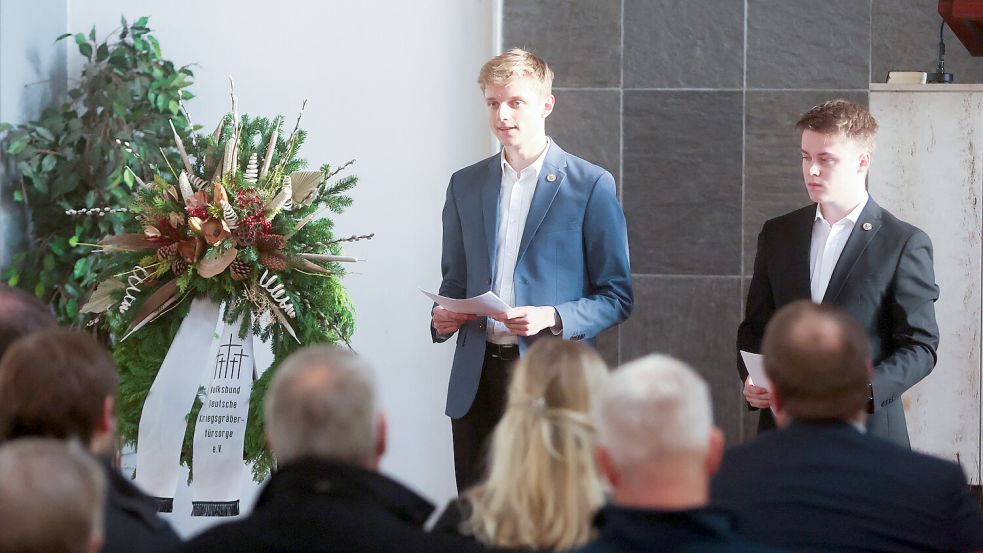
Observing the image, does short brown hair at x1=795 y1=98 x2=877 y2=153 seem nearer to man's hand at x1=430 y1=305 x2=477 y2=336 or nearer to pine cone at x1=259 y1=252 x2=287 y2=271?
man's hand at x1=430 y1=305 x2=477 y2=336

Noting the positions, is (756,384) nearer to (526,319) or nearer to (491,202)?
(526,319)

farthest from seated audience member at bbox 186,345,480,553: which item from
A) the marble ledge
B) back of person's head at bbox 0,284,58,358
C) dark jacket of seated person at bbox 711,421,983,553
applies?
the marble ledge

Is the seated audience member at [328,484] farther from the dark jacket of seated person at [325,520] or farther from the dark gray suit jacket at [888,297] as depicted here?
the dark gray suit jacket at [888,297]

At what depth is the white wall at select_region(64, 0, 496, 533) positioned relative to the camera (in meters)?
4.75

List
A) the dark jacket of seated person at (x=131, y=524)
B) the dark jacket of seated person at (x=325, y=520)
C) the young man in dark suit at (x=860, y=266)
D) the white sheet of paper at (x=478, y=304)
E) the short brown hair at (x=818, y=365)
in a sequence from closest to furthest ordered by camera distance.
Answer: the dark jacket of seated person at (x=325, y=520)
the dark jacket of seated person at (x=131, y=524)
the short brown hair at (x=818, y=365)
the white sheet of paper at (x=478, y=304)
the young man in dark suit at (x=860, y=266)

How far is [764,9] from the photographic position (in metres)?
4.44

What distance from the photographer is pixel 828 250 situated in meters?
3.45

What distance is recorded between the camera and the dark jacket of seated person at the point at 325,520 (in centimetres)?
170

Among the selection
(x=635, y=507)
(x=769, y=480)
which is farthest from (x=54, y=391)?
(x=769, y=480)

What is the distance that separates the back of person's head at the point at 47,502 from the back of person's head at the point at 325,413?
355 millimetres

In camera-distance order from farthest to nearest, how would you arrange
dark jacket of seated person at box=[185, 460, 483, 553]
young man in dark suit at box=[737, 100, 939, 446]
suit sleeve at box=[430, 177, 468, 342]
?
suit sleeve at box=[430, 177, 468, 342], young man in dark suit at box=[737, 100, 939, 446], dark jacket of seated person at box=[185, 460, 483, 553]

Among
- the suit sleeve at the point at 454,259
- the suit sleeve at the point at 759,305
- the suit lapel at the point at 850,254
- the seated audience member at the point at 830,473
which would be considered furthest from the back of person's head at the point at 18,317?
the suit lapel at the point at 850,254

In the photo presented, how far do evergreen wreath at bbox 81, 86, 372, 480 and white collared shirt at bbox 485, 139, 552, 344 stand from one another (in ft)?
1.48

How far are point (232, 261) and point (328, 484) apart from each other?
1.71 m
